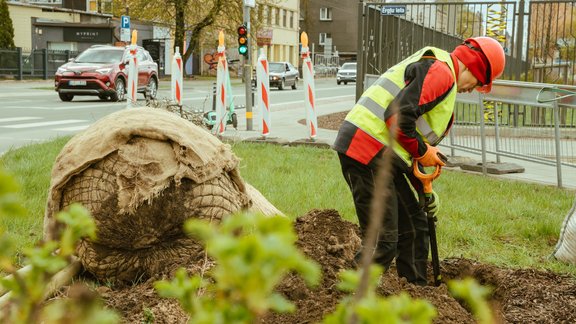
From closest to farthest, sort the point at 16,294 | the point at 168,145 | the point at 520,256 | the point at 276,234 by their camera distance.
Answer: the point at 276,234, the point at 16,294, the point at 168,145, the point at 520,256

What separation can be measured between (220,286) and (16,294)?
25 centimetres

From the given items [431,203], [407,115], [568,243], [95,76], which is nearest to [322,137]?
[568,243]

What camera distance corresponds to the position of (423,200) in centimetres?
486

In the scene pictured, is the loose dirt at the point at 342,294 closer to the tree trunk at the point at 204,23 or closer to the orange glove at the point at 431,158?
the orange glove at the point at 431,158

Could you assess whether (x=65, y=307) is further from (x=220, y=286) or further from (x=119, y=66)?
(x=119, y=66)

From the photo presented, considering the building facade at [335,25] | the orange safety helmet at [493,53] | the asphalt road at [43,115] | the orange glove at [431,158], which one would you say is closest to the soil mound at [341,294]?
the orange glove at [431,158]

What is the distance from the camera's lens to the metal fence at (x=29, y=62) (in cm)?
3925

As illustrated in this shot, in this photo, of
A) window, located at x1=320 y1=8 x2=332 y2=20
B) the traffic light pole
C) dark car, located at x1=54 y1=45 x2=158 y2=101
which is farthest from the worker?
window, located at x1=320 y1=8 x2=332 y2=20

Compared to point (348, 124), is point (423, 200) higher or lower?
lower

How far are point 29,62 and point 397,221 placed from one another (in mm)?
38752

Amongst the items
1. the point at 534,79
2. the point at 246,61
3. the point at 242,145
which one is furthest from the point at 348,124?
the point at 246,61

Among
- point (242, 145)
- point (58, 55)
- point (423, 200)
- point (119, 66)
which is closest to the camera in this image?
point (423, 200)

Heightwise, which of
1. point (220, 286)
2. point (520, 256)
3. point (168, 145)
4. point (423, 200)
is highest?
point (220, 286)

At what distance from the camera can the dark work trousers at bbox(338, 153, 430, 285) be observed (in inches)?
180
